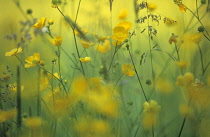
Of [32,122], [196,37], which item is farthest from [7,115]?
[196,37]

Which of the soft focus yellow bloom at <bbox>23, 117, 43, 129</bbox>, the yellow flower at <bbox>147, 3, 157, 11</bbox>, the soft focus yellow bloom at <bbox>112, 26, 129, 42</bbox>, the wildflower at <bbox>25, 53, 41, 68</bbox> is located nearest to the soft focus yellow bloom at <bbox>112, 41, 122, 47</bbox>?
the soft focus yellow bloom at <bbox>112, 26, 129, 42</bbox>

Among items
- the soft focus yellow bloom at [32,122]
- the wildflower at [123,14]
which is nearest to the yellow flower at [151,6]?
the wildflower at [123,14]

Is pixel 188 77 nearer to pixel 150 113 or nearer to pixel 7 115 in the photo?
pixel 150 113

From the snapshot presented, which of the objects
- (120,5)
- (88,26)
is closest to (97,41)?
(88,26)

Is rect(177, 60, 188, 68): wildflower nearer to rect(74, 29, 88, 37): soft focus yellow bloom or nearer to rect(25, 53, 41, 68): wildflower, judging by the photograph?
rect(74, 29, 88, 37): soft focus yellow bloom

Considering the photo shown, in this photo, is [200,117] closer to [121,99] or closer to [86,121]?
[121,99]

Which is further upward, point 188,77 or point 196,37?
point 196,37
